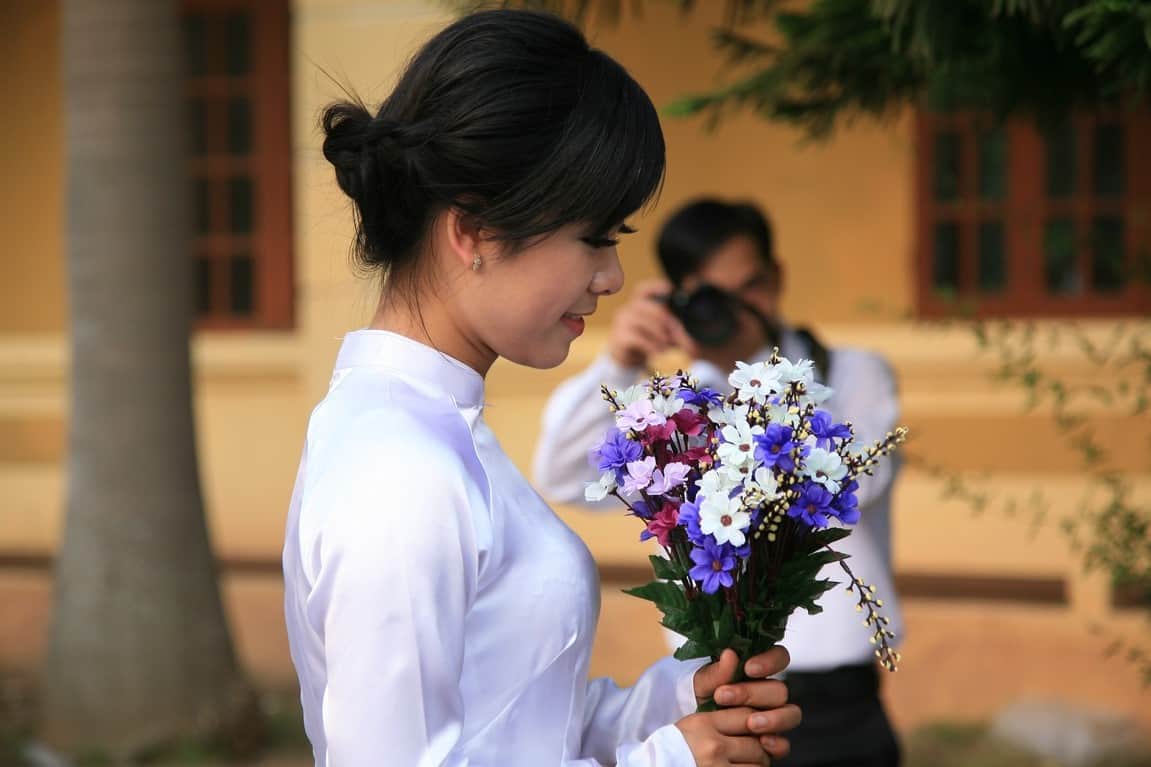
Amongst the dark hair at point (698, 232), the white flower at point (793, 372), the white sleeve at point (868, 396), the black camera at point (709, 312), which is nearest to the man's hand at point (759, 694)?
the white flower at point (793, 372)

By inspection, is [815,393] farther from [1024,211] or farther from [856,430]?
[1024,211]

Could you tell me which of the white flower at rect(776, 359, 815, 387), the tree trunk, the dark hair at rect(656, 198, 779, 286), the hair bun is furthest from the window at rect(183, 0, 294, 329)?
the white flower at rect(776, 359, 815, 387)

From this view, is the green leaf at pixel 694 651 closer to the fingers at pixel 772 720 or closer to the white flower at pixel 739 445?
the fingers at pixel 772 720

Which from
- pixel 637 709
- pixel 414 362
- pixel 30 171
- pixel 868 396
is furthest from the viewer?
pixel 30 171

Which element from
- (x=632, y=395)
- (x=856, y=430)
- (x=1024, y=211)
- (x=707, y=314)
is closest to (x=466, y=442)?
(x=632, y=395)

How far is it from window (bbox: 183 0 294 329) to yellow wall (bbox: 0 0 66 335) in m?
0.86

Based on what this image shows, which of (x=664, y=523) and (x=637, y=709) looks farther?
(x=637, y=709)

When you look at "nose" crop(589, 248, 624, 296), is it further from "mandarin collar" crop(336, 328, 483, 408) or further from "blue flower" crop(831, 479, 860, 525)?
"blue flower" crop(831, 479, 860, 525)

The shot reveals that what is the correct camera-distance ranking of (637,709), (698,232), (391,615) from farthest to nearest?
(698,232) → (637,709) → (391,615)

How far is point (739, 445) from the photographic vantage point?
1681 mm

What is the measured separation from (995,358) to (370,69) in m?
3.18

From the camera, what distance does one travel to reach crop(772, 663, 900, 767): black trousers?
292cm

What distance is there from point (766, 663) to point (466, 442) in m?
0.42

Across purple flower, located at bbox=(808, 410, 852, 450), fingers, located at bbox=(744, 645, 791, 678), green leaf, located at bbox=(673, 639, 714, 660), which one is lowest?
fingers, located at bbox=(744, 645, 791, 678)
